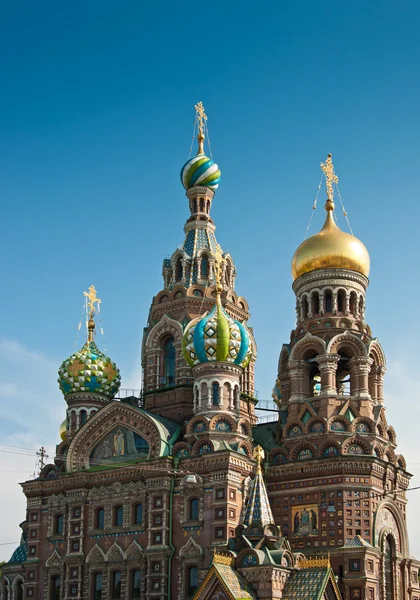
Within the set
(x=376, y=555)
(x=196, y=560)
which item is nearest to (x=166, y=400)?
(x=196, y=560)

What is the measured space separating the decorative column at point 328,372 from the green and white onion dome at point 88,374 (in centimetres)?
786

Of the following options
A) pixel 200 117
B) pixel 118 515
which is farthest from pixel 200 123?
pixel 118 515

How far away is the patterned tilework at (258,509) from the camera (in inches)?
950

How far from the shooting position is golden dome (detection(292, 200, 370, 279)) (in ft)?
105

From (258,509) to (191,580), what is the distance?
16.8 feet

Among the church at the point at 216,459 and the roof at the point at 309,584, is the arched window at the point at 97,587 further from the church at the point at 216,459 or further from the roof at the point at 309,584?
the roof at the point at 309,584

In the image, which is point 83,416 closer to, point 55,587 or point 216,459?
point 55,587

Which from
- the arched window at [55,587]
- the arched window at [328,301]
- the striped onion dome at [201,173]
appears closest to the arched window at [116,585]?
the arched window at [55,587]

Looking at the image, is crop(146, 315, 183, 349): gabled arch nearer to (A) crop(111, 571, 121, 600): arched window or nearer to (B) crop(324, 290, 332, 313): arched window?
(B) crop(324, 290, 332, 313): arched window

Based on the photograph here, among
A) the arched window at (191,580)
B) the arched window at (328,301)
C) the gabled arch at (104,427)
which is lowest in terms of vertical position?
the arched window at (191,580)

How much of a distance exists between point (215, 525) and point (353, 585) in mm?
4185

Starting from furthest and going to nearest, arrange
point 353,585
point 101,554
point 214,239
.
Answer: point 214,239, point 101,554, point 353,585

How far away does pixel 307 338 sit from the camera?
102ft

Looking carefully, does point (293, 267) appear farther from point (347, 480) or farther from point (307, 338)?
point (347, 480)
